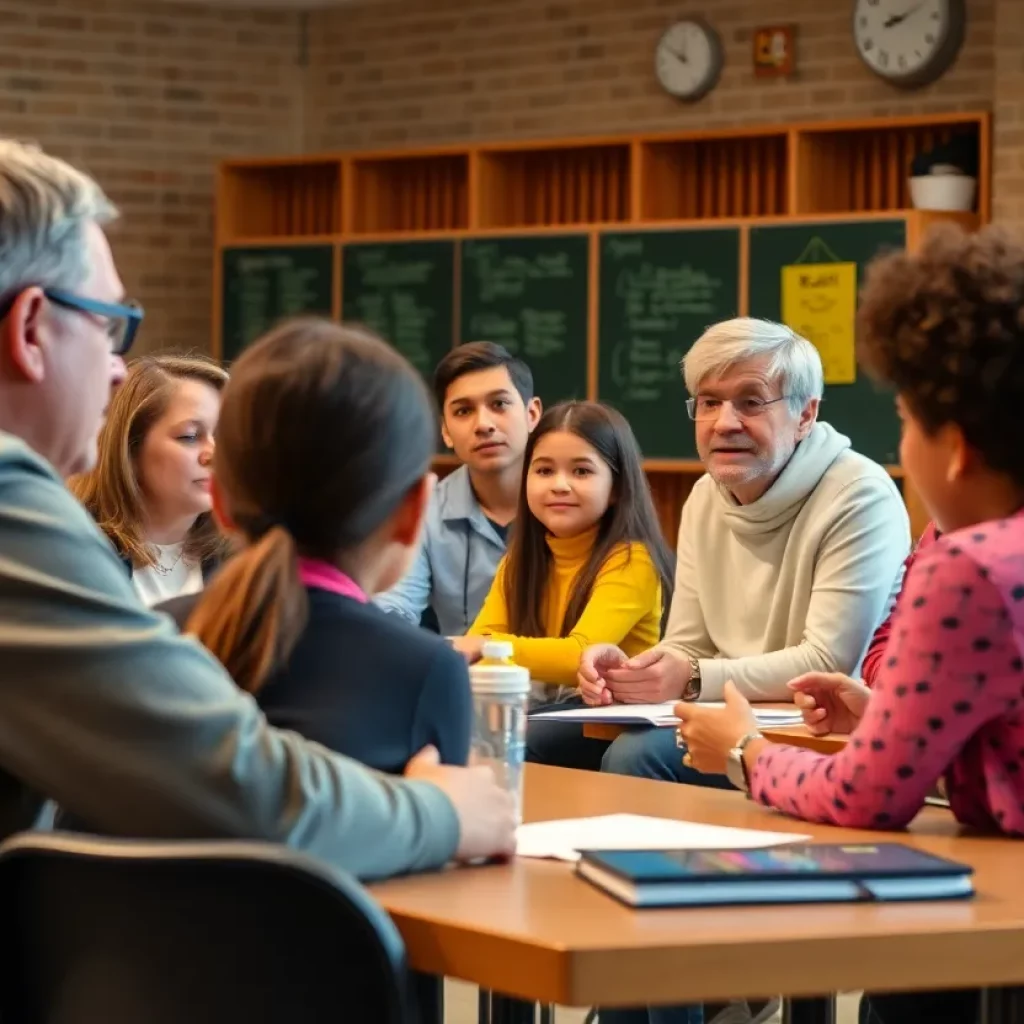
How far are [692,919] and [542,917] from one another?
0.38 ft

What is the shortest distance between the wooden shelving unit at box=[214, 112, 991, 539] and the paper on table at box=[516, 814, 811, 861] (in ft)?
15.6

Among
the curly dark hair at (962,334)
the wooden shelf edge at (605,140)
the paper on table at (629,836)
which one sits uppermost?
the wooden shelf edge at (605,140)

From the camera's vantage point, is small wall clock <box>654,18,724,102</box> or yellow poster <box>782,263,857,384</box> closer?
yellow poster <box>782,263,857,384</box>

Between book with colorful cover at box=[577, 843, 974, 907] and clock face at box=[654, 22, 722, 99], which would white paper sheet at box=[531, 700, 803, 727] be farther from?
clock face at box=[654, 22, 722, 99]

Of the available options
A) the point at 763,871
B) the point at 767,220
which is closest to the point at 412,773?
the point at 763,871

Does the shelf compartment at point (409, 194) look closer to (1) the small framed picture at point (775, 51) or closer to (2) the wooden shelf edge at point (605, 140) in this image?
(2) the wooden shelf edge at point (605, 140)

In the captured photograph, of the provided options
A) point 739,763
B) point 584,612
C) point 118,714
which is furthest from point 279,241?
point 118,714

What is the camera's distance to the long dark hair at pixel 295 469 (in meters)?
1.56

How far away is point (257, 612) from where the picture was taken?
5.16 ft

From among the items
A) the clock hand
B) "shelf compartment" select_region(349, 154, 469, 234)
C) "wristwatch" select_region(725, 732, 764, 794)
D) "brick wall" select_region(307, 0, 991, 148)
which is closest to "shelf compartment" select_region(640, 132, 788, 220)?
"brick wall" select_region(307, 0, 991, 148)

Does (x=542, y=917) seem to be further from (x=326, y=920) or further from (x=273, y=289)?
(x=273, y=289)

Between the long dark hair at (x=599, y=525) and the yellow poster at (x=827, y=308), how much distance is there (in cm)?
276

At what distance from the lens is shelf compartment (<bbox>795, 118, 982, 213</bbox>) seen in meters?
6.84

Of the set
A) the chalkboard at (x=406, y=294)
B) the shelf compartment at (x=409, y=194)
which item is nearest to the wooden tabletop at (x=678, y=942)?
the chalkboard at (x=406, y=294)
